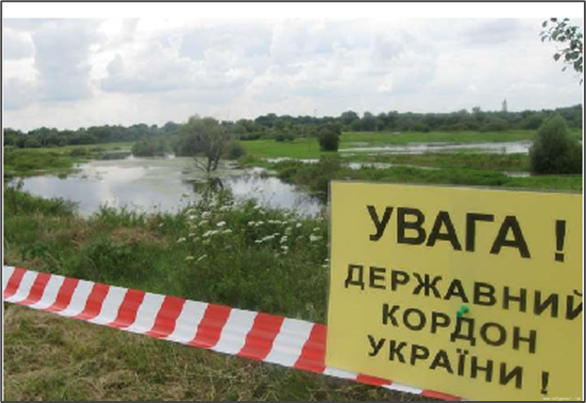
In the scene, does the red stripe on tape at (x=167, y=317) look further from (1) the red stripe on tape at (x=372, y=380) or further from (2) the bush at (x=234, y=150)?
(2) the bush at (x=234, y=150)

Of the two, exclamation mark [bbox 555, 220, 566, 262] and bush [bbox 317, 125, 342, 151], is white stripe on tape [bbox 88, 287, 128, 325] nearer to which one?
exclamation mark [bbox 555, 220, 566, 262]

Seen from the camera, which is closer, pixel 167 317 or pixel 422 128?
pixel 167 317

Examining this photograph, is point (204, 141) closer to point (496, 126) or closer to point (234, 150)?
point (234, 150)

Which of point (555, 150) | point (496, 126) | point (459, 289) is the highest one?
point (496, 126)

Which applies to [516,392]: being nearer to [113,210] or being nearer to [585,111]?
[585,111]

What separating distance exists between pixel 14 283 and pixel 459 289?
448 centimetres

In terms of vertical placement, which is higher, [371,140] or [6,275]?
[371,140]

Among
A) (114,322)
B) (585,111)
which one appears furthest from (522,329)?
(114,322)

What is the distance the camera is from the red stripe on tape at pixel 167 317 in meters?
4.05

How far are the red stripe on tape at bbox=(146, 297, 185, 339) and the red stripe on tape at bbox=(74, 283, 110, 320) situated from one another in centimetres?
70

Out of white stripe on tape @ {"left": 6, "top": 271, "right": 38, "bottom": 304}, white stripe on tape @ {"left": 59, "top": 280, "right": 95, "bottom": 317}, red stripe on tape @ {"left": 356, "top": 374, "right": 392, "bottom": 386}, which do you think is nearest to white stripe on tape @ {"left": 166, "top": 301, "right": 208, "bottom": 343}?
white stripe on tape @ {"left": 59, "top": 280, "right": 95, "bottom": 317}

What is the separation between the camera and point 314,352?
3.45m

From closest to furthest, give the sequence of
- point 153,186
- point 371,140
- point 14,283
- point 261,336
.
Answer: point 261,336
point 14,283
point 371,140
point 153,186

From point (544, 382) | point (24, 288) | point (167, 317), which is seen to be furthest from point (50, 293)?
point (544, 382)
